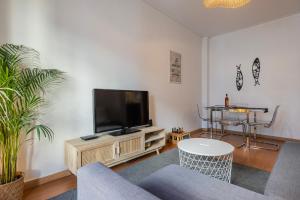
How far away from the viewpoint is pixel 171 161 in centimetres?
267

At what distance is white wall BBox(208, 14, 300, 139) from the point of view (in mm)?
3691

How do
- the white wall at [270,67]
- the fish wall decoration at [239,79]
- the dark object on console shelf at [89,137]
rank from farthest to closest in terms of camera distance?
1. the fish wall decoration at [239,79]
2. the white wall at [270,67]
3. the dark object on console shelf at [89,137]

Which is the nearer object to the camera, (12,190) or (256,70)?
(12,190)

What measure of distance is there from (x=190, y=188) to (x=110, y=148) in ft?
4.60

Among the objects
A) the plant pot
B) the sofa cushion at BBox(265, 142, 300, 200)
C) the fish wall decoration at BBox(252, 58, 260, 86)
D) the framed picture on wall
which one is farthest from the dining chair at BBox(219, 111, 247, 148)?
the plant pot

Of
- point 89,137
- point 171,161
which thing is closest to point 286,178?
point 171,161

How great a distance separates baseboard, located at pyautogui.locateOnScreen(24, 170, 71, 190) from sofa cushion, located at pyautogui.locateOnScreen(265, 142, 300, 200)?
2.21 m

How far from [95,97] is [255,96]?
3.80 meters

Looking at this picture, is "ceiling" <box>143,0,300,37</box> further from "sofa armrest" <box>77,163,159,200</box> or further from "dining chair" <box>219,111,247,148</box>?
"sofa armrest" <box>77,163,159,200</box>

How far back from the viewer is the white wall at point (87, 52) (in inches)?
79.4

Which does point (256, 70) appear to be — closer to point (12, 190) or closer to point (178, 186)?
point (178, 186)

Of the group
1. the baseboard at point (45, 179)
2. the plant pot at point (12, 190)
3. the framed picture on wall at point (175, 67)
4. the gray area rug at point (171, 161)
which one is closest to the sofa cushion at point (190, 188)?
the gray area rug at point (171, 161)

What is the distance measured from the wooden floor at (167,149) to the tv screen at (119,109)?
612 mm

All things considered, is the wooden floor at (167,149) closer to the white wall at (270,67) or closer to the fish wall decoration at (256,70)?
the white wall at (270,67)
